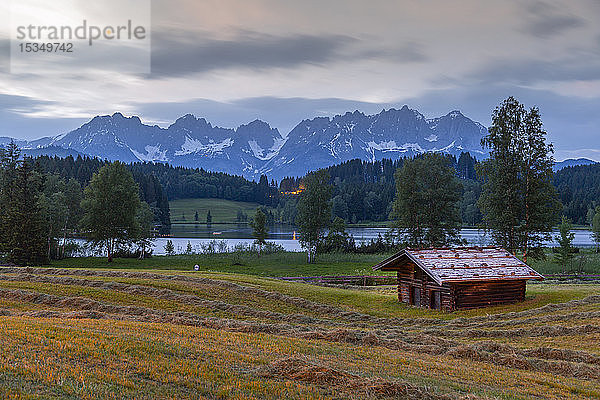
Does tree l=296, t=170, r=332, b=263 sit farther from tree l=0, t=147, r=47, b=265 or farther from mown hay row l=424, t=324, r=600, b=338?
mown hay row l=424, t=324, r=600, b=338

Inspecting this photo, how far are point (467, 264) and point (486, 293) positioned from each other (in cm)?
278

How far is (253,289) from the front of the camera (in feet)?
137

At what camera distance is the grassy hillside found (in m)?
13.9

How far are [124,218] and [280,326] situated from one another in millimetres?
65627

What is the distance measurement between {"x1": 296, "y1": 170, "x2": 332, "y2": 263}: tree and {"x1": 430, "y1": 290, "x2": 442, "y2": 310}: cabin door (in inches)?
2095

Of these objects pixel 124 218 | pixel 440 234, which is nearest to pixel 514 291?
pixel 440 234

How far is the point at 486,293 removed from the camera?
136ft

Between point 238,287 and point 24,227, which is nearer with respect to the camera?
point 238,287

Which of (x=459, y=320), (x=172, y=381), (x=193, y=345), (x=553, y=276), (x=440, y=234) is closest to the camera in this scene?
(x=172, y=381)

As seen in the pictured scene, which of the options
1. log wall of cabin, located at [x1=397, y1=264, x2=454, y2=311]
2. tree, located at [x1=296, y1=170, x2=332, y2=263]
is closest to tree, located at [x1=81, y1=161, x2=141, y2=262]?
tree, located at [x1=296, y1=170, x2=332, y2=263]

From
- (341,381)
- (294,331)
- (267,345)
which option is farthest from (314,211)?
(341,381)

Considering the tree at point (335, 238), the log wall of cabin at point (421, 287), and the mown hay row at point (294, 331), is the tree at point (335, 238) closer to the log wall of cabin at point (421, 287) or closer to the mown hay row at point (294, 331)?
the log wall of cabin at point (421, 287)

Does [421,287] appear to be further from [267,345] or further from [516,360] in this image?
[267,345]

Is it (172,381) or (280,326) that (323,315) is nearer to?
(280,326)
